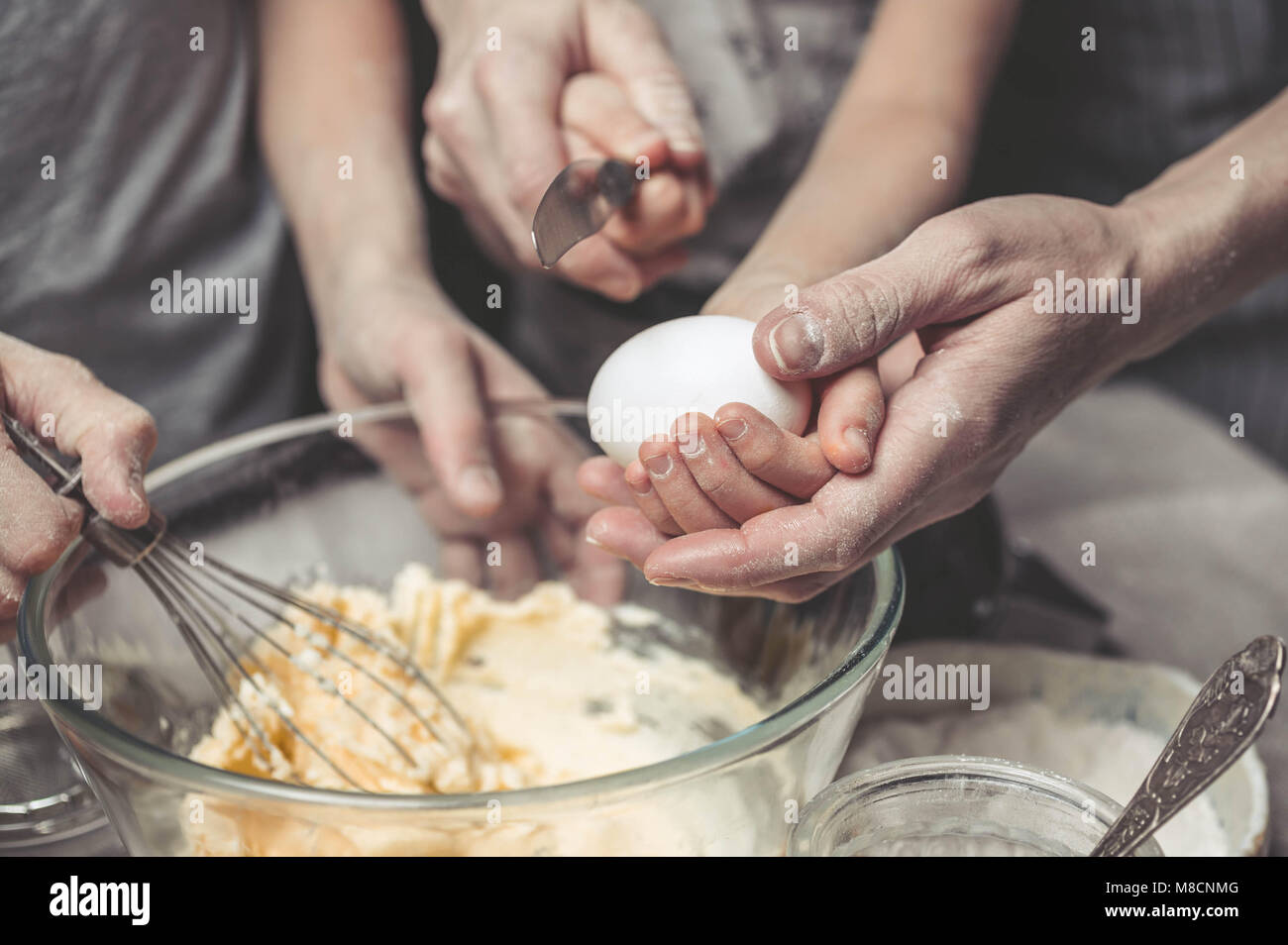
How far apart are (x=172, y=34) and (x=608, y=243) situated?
410mm

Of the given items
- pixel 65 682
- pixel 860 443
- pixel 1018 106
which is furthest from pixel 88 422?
pixel 1018 106

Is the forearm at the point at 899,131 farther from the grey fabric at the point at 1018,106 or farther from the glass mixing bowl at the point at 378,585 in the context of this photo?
the glass mixing bowl at the point at 378,585

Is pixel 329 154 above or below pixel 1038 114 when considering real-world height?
below

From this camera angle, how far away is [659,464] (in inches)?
19.2

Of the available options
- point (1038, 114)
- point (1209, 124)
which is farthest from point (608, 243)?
point (1209, 124)

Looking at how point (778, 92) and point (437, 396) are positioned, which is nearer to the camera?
point (437, 396)

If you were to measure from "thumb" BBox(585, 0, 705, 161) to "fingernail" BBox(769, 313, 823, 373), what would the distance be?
0.94 feet

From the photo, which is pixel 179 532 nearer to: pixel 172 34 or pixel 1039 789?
pixel 172 34

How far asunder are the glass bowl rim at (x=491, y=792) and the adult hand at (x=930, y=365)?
0.05 metres

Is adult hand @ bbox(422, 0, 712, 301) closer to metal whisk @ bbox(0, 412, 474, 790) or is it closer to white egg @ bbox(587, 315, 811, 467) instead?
white egg @ bbox(587, 315, 811, 467)

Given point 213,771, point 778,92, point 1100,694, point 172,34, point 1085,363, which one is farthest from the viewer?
point 778,92

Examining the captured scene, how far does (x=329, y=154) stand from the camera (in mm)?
929

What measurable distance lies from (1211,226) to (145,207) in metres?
0.78

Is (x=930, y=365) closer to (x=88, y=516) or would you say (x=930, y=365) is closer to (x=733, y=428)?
(x=733, y=428)
